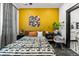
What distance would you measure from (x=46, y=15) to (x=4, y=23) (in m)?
2.92

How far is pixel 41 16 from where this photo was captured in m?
6.57

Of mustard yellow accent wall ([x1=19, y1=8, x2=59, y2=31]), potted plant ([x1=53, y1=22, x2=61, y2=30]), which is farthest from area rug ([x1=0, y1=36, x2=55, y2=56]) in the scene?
mustard yellow accent wall ([x1=19, y1=8, x2=59, y2=31])

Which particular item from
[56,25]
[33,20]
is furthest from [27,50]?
[33,20]

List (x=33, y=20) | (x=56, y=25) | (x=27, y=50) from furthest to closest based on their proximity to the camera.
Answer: (x=33, y=20) → (x=56, y=25) → (x=27, y=50)

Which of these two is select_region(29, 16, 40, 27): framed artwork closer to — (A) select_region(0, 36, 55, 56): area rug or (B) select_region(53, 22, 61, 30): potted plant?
(B) select_region(53, 22, 61, 30): potted plant

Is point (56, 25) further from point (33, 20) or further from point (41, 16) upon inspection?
point (33, 20)

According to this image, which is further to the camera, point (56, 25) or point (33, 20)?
point (33, 20)

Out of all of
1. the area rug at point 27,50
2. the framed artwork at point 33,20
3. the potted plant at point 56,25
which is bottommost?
the area rug at point 27,50

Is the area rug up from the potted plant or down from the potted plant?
down

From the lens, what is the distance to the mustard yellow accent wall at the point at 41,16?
255 inches

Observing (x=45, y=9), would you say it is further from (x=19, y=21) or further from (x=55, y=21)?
(x=19, y=21)

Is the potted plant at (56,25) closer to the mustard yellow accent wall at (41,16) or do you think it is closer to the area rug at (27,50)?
the mustard yellow accent wall at (41,16)

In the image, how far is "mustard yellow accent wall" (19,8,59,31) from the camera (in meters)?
6.49

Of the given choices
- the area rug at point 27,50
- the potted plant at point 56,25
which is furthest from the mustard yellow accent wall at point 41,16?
the area rug at point 27,50
